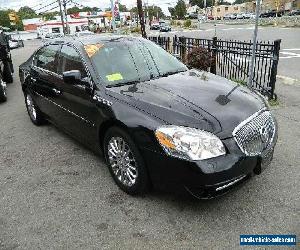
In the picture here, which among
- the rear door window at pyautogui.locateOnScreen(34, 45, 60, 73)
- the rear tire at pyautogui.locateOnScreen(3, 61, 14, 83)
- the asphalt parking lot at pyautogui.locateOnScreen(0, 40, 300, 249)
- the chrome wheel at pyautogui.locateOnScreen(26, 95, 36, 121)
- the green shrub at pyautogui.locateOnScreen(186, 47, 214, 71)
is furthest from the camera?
the rear tire at pyautogui.locateOnScreen(3, 61, 14, 83)

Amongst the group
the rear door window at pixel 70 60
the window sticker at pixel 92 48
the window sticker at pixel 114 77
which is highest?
the window sticker at pixel 92 48

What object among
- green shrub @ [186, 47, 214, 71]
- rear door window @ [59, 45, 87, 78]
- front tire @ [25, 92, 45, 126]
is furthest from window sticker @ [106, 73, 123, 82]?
green shrub @ [186, 47, 214, 71]

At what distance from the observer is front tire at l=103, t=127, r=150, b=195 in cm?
357

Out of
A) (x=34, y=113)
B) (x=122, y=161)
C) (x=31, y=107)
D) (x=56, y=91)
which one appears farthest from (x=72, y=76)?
(x=31, y=107)

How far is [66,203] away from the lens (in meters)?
3.88

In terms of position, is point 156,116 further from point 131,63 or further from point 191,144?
point 131,63

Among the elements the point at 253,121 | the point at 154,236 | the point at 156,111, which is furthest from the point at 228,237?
the point at 156,111

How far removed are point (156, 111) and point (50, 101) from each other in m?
2.65

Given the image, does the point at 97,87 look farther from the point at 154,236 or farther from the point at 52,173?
the point at 154,236

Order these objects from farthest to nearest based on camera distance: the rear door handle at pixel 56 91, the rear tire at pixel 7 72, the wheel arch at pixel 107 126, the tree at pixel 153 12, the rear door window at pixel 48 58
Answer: the tree at pixel 153 12 → the rear tire at pixel 7 72 → the rear door window at pixel 48 58 → the rear door handle at pixel 56 91 → the wheel arch at pixel 107 126

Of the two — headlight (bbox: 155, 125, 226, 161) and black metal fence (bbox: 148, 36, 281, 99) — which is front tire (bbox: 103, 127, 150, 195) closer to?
headlight (bbox: 155, 125, 226, 161)

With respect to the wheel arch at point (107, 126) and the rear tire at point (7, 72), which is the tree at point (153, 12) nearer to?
the rear tire at point (7, 72)

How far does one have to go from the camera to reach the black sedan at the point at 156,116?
3.17 m

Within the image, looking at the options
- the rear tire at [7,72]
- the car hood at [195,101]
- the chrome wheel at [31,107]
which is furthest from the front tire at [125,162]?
the rear tire at [7,72]
